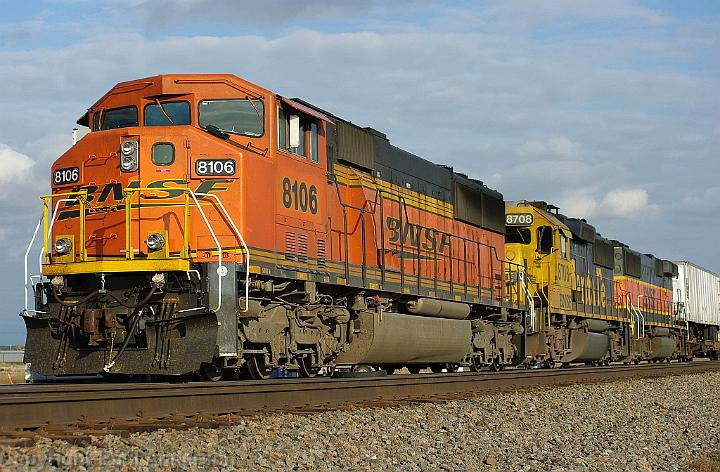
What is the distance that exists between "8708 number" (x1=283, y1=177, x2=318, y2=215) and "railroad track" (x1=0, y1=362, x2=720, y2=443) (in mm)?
2285

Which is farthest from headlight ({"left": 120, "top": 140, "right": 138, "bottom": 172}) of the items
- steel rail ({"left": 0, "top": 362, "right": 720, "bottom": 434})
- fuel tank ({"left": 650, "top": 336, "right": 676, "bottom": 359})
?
fuel tank ({"left": 650, "top": 336, "right": 676, "bottom": 359})

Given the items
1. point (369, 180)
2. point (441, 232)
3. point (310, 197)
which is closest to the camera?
point (310, 197)

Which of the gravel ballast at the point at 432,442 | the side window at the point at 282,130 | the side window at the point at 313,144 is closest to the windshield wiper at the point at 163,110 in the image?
the side window at the point at 282,130

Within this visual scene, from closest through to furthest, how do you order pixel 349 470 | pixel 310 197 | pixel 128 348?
pixel 349 470, pixel 128 348, pixel 310 197

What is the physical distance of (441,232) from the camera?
16719mm

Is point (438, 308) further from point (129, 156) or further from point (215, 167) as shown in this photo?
point (129, 156)

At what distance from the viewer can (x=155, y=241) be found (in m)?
10.2

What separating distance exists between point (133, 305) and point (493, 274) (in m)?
10.3

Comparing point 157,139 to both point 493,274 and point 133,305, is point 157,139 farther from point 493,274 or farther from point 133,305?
point 493,274

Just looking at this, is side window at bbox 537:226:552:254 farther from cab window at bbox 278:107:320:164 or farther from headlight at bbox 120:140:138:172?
headlight at bbox 120:140:138:172

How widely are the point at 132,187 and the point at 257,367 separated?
2630mm

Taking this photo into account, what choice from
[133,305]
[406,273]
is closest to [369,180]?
[406,273]

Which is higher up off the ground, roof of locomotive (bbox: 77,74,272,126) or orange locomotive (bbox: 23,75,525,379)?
roof of locomotive (bbox: 77,74,272,126)

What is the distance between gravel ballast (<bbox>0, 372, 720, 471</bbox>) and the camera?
5797mm
